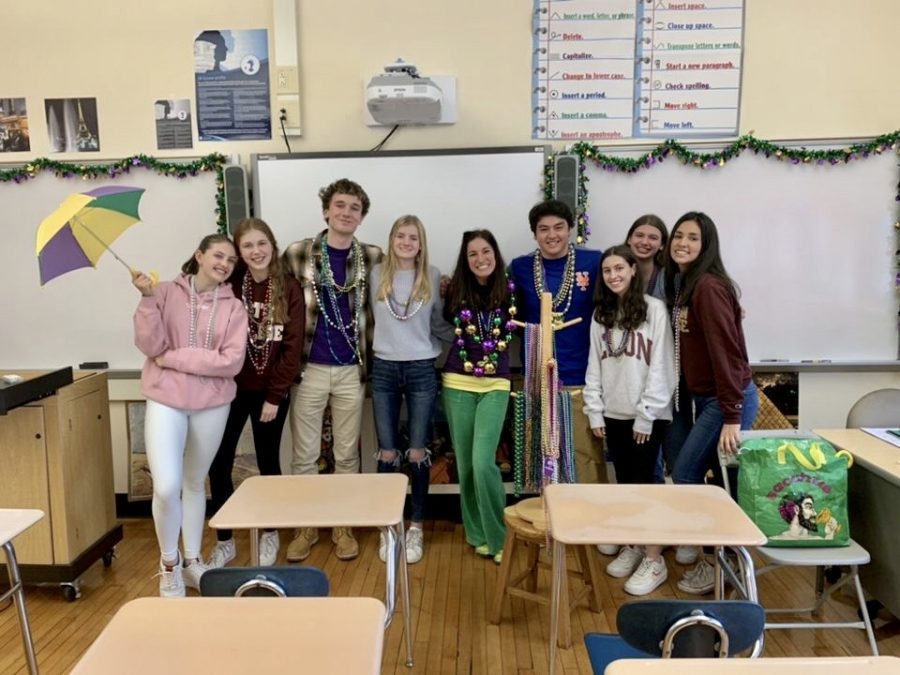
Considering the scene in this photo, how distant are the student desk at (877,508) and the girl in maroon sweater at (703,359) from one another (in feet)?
1.33

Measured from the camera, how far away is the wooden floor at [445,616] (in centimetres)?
231

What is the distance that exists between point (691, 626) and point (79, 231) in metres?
2.14

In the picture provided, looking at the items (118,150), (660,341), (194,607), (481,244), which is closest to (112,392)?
(118,150)

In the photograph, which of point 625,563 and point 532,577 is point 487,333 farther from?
point 625,563

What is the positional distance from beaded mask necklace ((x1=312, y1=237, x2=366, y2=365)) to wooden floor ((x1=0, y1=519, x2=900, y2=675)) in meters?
1.00

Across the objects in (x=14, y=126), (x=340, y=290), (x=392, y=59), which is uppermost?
(x=392, y=59)

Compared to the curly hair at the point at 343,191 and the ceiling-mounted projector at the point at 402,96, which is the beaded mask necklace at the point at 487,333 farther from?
the ceiling-mounted projector at the point at 402,96

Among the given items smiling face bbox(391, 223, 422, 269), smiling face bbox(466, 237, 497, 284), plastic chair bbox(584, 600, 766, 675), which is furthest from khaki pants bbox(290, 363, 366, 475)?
plastic chair bbox(584, 600, 766, 675)

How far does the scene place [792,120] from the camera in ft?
10.7

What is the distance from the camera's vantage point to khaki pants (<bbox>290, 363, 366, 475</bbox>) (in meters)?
3.02

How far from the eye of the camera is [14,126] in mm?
3490

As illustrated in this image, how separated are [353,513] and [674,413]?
5.00ft

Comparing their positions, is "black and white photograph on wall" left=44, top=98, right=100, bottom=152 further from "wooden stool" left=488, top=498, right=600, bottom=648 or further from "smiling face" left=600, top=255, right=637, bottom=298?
"wooden stool" left=488, top=498, right=600, bottom=648

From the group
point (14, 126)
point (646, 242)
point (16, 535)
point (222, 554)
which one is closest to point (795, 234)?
point (646, 242)
